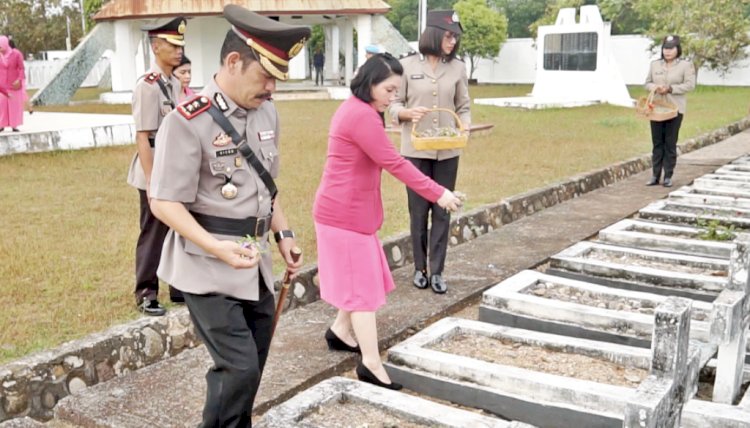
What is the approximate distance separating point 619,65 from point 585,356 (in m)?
33.4

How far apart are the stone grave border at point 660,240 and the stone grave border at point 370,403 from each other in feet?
9.54

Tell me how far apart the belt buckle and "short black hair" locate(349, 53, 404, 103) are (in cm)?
96

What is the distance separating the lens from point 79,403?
3100 millimetres

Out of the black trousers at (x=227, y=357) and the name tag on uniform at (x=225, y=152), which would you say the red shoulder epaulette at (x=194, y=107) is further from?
the black trousers at (x=227, y=357)

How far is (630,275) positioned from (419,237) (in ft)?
4.38

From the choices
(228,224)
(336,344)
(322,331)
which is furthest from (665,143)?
(228,224)

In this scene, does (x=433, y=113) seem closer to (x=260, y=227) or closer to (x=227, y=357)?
(x=260, y=227)

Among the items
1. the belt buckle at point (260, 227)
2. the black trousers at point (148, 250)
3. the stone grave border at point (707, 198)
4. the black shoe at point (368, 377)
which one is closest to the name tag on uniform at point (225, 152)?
the belt buckle at point (260, 227)

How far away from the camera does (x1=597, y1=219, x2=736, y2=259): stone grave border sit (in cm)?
526

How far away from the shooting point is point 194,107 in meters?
2.35

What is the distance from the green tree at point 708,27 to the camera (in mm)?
24719

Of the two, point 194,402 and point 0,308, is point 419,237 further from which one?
point 0,308

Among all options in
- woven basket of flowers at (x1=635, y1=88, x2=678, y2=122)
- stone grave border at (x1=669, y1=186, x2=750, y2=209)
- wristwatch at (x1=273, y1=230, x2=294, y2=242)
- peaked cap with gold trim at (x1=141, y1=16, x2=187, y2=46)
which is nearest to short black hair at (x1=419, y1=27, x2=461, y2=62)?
peaked cap with gold trim at (x1=141, y1=16, x2=187, y2=46)

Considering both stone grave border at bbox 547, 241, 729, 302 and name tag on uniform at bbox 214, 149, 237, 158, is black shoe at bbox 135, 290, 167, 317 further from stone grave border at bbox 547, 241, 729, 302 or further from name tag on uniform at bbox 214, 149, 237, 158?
stone grave border at bbox 547, 241, 729, 302
